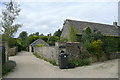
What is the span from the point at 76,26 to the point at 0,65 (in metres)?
16.4

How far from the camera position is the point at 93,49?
13641 millimetres

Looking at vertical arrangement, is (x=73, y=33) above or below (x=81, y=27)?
below

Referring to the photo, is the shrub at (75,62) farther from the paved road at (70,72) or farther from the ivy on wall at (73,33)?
the ivy on wall at (73,33)

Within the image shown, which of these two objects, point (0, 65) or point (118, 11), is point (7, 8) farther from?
point (118, 11)

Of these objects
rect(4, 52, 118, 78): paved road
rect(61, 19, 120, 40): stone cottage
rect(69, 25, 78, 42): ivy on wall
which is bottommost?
rect(4, 52, 118, 78): paved road

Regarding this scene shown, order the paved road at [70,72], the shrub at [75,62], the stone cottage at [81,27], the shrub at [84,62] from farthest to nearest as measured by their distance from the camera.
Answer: the stone cottage at [81,27]
the shrub at [84,62]
the shrub at [75,62]
the paved road at [70,72]

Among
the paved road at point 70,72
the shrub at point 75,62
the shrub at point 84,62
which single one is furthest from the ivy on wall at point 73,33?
the paved road at point 70,72

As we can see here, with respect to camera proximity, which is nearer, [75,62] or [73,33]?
[75,62]

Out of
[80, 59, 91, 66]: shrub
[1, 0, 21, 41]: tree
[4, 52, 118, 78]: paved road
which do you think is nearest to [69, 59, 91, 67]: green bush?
[80, 59, 91, 66]: shrub

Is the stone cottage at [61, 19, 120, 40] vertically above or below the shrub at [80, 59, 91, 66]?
above

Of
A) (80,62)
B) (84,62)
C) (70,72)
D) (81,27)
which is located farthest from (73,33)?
(70,72)

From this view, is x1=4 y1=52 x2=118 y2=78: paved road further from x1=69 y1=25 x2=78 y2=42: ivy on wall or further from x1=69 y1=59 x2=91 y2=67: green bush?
x1=69 y1=25 x2=78 y2=42: ivy on wall

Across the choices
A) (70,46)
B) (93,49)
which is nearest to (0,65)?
(70,46)

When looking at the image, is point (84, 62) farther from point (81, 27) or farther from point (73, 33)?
point (81, 27)
